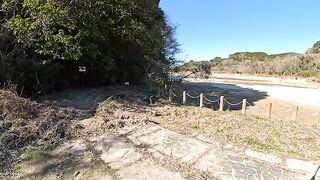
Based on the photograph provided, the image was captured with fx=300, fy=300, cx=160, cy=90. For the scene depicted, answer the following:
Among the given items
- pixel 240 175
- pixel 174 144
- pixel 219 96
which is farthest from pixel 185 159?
pixel 219 96

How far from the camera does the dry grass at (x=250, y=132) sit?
19.9 feet

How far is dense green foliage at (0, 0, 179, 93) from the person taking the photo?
10141 millimetres

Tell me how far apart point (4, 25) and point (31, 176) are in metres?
7.37

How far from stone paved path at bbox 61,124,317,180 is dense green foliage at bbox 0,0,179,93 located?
515 centimetres

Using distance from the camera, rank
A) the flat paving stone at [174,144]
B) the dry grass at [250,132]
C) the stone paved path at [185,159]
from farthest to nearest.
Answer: the dry grass at [250,132] → the flat paving stone at [174,144] → the stone paved path at [185,159]

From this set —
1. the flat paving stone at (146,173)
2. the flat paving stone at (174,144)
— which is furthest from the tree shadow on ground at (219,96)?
the flat paving stone at (146,173)

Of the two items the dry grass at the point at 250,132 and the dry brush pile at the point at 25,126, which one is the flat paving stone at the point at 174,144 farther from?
the dry brush pile at the point at 25,126

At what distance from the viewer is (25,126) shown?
22.9ft

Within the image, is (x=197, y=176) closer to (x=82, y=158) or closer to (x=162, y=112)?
(x=82, y=158)

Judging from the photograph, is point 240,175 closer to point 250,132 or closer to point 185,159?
point 185,159

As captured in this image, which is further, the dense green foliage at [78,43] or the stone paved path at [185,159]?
the dense green foliage at [78,43]

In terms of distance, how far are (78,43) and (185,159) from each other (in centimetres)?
708

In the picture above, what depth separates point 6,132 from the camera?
21.8ft

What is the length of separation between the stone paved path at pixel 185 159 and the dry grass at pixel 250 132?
429mm
